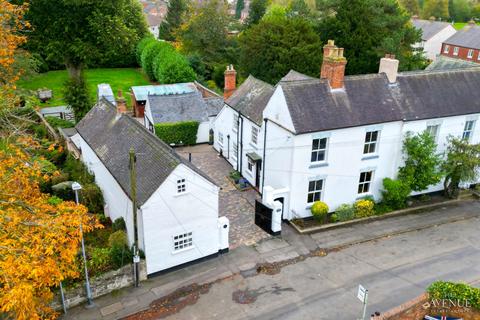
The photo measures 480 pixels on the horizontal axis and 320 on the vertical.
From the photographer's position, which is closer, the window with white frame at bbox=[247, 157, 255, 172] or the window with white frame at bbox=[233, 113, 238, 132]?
the window with white frame at bbox=[247, 157, 255, 172]

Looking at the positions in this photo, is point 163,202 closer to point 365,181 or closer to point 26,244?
point 26,244

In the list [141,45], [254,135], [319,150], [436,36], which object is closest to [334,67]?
[319,150]

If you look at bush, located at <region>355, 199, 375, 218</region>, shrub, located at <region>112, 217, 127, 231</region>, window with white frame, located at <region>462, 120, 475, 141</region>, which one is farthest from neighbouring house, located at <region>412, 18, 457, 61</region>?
shrub, located at <region>112, 217, 127, 231</region>

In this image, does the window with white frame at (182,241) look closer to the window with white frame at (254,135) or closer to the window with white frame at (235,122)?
the window with white frame at (254,135)

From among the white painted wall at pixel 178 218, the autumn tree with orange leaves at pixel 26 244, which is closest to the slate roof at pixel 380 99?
the white painted wall at pixel 178 218

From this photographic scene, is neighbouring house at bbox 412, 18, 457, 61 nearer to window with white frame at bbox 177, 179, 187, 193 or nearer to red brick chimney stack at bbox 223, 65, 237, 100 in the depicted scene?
red brick chimney stack at bbox 223, 65, 237, 100

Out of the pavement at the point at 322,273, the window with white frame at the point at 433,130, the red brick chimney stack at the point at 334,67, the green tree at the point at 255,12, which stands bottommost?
the pavement at the point at 322,273

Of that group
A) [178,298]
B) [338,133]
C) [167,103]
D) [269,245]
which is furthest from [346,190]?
[167,103]

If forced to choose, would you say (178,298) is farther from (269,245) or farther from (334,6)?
(334,6)
